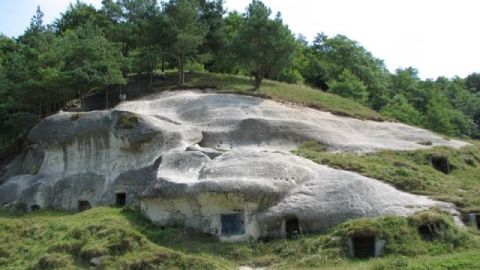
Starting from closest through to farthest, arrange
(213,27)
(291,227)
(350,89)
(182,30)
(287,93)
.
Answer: (291,227)
(182,30)
(287,93)
(213,27)
(350,89)

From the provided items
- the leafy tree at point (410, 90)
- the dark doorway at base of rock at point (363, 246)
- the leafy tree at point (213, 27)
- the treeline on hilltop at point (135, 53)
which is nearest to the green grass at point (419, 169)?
the dark doorway at base of rock at point (363, 246)

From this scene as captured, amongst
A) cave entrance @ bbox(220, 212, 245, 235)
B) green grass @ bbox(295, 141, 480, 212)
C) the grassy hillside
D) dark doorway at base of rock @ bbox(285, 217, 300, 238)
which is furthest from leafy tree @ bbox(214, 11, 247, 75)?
the grassy hillside

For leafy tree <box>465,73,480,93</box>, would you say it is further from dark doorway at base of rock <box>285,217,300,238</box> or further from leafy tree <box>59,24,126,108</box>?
dark doorway at base of rock <box>285,217,300,238</box>

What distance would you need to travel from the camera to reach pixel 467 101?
278ft

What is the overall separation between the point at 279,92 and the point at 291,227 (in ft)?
61.4

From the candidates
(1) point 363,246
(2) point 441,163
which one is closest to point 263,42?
(2) point 441,163

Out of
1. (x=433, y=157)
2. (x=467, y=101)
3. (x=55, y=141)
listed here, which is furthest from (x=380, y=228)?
(x=467, y=101)

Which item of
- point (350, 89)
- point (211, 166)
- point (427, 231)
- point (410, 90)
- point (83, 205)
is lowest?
point (83, 205)

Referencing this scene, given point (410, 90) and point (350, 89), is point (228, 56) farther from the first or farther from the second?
point (410, 90)

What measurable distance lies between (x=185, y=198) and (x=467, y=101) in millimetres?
64752

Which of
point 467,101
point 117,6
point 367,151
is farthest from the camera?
point 467,101

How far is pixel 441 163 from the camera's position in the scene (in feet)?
120

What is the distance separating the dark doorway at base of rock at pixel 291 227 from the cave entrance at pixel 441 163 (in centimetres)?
1174

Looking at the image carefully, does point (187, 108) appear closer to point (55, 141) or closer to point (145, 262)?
point (55, 141)
